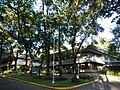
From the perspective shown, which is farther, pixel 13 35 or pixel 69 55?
pixel 69 55

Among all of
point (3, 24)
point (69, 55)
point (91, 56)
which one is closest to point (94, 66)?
point (91, 56)

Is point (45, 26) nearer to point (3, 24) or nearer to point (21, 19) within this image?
point (21, 19)

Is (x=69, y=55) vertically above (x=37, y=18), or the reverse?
(x=37, y=18)

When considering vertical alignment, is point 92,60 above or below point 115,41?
below

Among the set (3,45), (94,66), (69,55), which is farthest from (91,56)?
(3,45)

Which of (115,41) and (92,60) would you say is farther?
(115,41)

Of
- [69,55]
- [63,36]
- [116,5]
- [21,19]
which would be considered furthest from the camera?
[69,55]

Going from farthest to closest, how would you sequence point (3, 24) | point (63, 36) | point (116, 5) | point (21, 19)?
1. point (3, 24)
2. point (63, 36)
3. point (21, 19)
4. point (116, 5)

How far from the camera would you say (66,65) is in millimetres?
60812

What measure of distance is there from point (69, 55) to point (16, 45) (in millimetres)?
14338

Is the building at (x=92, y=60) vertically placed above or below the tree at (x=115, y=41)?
below

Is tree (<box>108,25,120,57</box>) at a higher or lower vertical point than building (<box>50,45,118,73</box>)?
higher

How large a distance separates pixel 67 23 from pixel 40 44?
9222 mm

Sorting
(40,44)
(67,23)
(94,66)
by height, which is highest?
(67,23)
